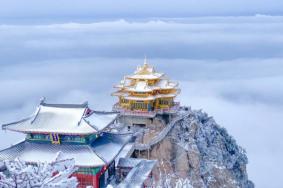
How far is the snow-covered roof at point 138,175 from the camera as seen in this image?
2400 cm

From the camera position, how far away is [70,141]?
82.5 ft

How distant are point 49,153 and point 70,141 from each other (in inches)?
53.6

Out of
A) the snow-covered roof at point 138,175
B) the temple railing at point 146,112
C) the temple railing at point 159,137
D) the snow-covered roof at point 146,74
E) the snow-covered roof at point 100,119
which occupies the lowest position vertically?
the temple railing at point 159,137

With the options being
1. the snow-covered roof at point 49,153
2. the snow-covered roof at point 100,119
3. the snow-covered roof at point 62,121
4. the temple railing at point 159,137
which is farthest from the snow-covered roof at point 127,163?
the temple railing at point 159,137

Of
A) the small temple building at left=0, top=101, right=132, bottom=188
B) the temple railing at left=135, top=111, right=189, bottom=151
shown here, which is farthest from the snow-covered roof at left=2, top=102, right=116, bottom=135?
the temple railing at left=135, top=111, right=189, bottom=151

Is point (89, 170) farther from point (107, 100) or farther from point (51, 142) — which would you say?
point (107, 100)

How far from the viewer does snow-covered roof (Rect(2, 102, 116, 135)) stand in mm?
24594

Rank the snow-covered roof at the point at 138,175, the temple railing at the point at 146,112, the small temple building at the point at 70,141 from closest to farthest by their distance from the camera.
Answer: the snow-covered roof at the point at 138,175, the small temple building at the point at 70,141, the temple railing at the point at 146,112

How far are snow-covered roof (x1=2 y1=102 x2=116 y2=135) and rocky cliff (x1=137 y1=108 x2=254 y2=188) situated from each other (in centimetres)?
946

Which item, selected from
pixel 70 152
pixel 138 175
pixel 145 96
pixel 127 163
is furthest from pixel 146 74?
pixel 70 152

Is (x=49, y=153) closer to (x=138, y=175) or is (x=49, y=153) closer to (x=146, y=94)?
(x=138, y=175)

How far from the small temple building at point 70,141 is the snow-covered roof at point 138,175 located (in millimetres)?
1472

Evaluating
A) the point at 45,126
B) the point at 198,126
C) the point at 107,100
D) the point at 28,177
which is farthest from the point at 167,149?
the point at 107,100

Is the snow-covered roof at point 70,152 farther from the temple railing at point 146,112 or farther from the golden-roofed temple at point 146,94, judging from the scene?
the golden-roofed temple at point 146,94
